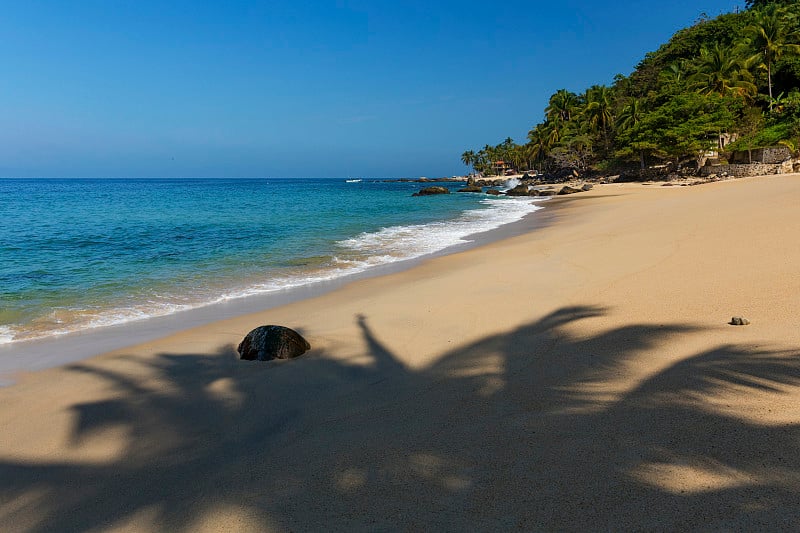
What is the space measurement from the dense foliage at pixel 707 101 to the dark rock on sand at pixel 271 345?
43881 mm

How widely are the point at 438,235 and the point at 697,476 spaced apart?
1800cm

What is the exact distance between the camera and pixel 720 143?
152ft

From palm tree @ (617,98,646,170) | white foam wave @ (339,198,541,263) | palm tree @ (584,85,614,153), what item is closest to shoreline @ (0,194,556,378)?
white foam wave @ (339,198,541,263)

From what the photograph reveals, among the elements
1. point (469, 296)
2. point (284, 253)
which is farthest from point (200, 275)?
point (469, 296)

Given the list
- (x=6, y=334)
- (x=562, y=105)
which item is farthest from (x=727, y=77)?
(x=6, y=334)

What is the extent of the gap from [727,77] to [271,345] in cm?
5673

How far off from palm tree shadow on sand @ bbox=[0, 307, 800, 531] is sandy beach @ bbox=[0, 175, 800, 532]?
0.7 inches

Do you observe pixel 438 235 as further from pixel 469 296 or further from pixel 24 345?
pixel 24 345

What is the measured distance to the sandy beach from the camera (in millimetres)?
2668

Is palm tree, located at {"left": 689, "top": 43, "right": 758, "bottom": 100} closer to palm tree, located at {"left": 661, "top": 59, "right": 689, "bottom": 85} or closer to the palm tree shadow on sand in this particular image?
palm tree, located at {"left": 661, "top": 59, "right": 689, "bottom": 85}

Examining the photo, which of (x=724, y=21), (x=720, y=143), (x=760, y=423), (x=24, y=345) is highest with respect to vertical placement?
(x=724, y=21)

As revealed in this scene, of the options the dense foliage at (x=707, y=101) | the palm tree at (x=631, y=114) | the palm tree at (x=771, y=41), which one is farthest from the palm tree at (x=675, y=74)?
the palm tree at (x=771, y=41)

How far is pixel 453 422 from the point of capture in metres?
3.79

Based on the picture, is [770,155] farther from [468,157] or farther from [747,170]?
[468,157]
